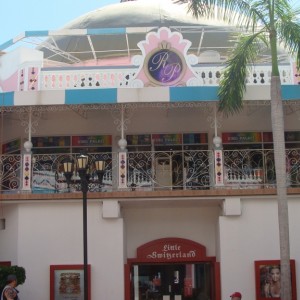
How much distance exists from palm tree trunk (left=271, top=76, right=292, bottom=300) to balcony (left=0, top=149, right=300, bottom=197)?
230cm

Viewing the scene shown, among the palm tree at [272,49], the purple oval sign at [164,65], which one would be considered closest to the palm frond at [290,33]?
the palm tree at [272,49]

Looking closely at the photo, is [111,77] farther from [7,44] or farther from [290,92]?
[290,92]

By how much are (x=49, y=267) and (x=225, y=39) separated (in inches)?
451

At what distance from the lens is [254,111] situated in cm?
1875

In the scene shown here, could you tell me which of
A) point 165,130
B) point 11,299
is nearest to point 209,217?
point 165,130

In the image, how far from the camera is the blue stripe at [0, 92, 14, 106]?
16438 mm

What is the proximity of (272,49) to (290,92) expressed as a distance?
2.29 m

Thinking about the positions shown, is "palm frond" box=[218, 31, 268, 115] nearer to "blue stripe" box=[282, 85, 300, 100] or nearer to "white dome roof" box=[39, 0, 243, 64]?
"blue stripe" box=[282, 85, 300, 100]

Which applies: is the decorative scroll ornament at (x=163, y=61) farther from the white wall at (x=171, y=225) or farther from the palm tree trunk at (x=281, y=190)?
the white wall at (x=171, y=225)

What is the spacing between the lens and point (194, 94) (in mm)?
16141

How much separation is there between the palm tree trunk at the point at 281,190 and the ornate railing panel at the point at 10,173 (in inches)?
291

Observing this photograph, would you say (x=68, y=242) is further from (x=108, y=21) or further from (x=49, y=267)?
(x=108, y=21)

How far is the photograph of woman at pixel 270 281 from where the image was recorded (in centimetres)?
1565

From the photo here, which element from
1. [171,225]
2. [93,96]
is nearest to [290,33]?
[93,96]
